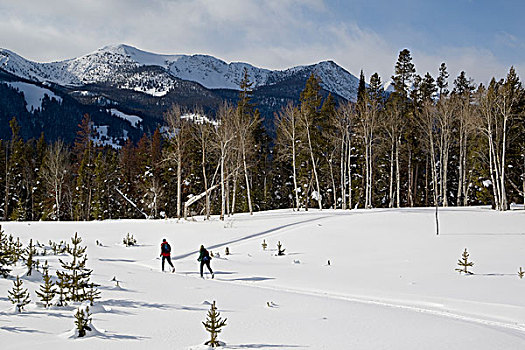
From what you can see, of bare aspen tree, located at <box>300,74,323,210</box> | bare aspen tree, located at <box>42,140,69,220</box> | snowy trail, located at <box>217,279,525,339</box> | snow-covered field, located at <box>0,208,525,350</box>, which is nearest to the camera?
snow-covered field, located at <box>0,208,525,350</box>

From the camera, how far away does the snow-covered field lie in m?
7.16

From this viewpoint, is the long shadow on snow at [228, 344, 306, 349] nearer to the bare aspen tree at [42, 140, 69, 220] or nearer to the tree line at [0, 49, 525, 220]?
the tree line at [0, 49, 525, 220]

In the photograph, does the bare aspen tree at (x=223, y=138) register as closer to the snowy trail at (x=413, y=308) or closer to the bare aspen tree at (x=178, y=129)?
the bare aspen tree at (x=178, y=129)

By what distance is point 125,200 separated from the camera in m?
57.1

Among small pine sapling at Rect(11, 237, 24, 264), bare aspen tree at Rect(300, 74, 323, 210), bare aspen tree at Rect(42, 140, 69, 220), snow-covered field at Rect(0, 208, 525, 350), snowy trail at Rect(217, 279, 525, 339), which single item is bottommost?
snowy trail at Rect(217, 279, 525, 339)

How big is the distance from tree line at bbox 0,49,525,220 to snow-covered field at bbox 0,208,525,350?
842 cm

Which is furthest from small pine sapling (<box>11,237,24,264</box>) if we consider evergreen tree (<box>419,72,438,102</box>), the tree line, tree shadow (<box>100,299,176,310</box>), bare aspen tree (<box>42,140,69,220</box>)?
evergreen tree (<box>419,72,438,102</box>)

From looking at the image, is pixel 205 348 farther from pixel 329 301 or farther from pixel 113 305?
pixel 329 301

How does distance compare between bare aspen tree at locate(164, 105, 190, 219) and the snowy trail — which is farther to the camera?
bare aspen tree at locate(164, 105, 190, 219)

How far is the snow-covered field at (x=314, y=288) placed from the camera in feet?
23.5

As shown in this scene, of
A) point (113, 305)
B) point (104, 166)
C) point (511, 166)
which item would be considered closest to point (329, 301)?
point (113, 305)

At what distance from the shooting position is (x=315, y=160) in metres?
44.9

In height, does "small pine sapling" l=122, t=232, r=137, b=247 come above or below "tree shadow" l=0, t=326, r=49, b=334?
below

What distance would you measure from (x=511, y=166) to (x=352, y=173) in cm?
1589
